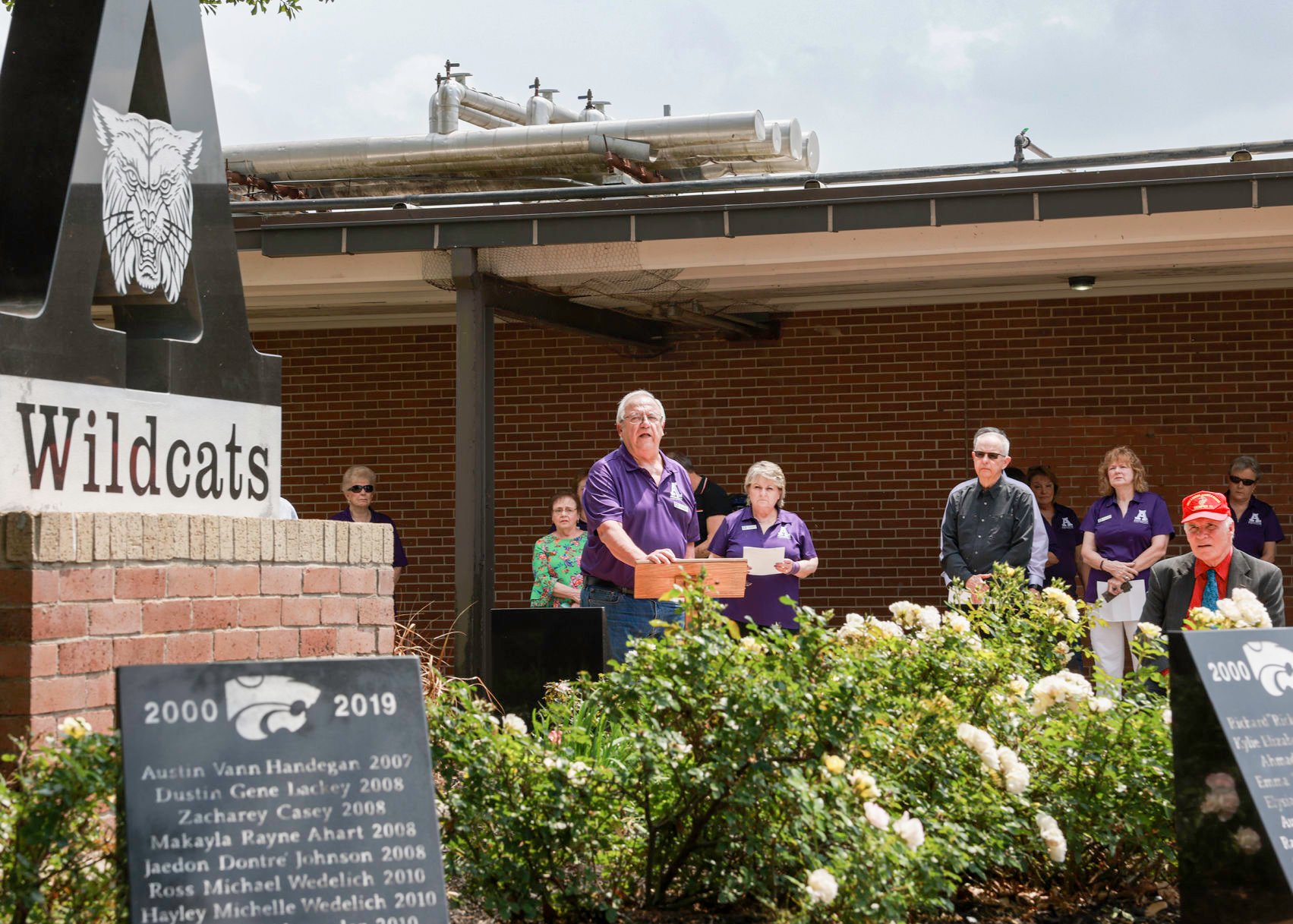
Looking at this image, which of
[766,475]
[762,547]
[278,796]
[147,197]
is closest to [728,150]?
[766,475]

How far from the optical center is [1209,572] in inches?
213

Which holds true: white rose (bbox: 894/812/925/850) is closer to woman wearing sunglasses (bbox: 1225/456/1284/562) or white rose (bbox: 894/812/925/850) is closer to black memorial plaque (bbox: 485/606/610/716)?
black memorial plaque (bbox: 485/606/610/716)

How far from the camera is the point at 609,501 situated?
612 cm

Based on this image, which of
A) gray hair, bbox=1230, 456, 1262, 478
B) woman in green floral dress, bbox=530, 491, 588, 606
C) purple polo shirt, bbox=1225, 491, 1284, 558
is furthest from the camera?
purple polo shirt, bbox=1225, 491, 1284, 558

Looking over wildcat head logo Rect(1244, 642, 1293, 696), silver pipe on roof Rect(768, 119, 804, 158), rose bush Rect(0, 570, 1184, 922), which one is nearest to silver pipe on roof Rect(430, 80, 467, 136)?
silver pipe on roof Rect(768, 119, 804, 158)

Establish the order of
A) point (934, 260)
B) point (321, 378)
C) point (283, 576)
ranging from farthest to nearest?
point (321, 378)
point (934, 260)
point (283, 576)

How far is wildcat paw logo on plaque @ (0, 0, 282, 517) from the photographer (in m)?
3.61

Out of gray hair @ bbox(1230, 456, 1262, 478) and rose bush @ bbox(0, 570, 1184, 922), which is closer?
rose bush @ bbox(0, 570, 1184, 922)

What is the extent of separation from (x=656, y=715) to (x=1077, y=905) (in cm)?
133

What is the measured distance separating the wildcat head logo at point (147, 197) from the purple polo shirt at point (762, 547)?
341cm

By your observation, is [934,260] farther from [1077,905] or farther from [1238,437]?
[1077,905]

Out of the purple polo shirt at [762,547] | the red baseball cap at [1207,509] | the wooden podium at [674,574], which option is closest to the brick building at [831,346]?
the purple polo shirt at [762,547]

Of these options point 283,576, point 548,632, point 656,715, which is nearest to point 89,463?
point 283,576

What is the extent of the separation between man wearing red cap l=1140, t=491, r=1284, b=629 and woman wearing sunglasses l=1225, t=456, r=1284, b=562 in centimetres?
379
